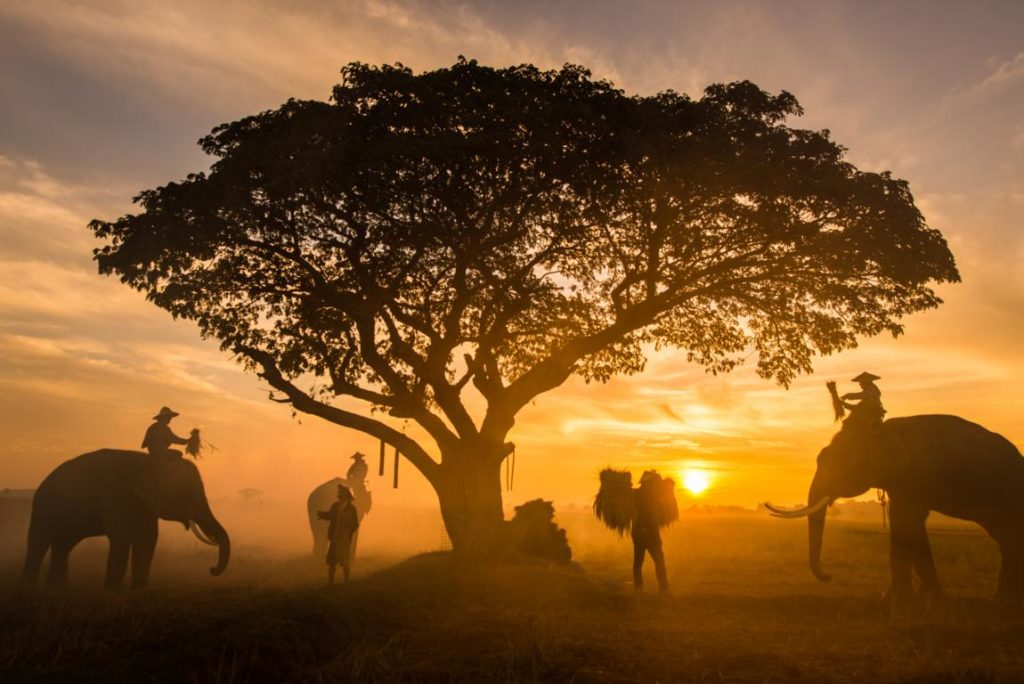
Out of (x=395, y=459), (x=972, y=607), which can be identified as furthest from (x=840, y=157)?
(x=395, y=459)

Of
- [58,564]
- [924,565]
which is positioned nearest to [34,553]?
[58,564]

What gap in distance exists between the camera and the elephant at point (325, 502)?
3181cm

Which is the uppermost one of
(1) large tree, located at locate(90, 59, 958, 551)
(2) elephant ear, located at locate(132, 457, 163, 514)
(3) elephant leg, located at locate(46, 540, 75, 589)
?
(1) large tree, located at locate(90, 59, 958, 551)

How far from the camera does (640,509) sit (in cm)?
1650

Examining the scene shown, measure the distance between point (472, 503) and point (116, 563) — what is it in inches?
345

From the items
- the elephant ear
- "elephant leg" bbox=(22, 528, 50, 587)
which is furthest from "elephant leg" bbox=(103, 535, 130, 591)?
"elephant leg" bbox=(22, 528, 50, 587)

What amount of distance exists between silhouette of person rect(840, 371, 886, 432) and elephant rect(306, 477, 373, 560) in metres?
22.0

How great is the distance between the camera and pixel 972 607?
1195 cm

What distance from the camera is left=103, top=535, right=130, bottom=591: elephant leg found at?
1680 centimetres

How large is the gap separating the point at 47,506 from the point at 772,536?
3105 cm

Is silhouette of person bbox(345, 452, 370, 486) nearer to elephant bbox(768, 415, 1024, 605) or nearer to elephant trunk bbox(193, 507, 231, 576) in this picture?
elephant trunk bbox(193, 507, 231, 576)

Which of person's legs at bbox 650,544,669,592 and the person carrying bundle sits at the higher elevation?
the person carrying bundle

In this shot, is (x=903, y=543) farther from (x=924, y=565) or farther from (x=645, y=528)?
(x=645, y=528)

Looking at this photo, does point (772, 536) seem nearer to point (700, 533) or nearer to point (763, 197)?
point (700, 533)
